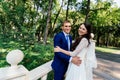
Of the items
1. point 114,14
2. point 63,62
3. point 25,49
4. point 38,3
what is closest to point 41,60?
point 25,49

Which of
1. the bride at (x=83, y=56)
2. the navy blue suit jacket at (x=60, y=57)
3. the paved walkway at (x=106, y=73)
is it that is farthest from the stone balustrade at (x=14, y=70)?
the paved walkway at (x=106, y=73)

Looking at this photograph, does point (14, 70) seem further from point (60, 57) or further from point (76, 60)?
point (76, 60)

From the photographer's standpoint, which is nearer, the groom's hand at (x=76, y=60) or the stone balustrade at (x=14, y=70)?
the stone balustrade at (x=14, y=70)

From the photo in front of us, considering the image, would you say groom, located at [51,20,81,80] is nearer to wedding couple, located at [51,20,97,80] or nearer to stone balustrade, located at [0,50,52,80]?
wedding couple, located at [51,20,97,80]

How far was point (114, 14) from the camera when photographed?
35.8m

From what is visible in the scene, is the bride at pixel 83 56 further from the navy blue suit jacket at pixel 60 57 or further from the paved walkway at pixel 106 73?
the paved walkway at pixel 106 73

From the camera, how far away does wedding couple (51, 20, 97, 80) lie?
136 inches

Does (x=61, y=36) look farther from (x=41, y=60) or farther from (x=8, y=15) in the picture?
(x=8, y=15)

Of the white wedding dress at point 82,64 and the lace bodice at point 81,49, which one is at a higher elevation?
the lace bodice at point 81,49

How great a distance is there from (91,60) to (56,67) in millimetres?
557

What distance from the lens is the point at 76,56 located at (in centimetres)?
350

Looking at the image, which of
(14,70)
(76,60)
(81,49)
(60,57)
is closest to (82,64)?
(76,60)

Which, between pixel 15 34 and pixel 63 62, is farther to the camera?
pixel 15 34

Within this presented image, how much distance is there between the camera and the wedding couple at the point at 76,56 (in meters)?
3.46
